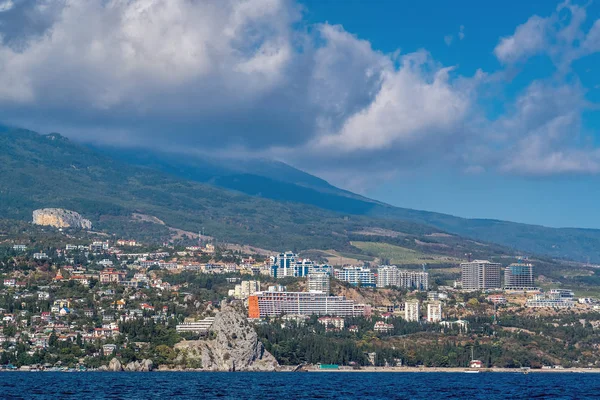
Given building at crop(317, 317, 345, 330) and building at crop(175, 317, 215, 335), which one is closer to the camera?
building at crop(175, 317, 215, 335)

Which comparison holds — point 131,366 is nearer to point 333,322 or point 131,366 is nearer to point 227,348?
point 227,348

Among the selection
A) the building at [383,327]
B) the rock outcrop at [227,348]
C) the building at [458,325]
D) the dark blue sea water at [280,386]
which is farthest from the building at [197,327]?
the building at [458,325]

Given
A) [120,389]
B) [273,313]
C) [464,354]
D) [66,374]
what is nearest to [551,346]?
[464,354]

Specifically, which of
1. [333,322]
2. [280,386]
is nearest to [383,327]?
[333,322]

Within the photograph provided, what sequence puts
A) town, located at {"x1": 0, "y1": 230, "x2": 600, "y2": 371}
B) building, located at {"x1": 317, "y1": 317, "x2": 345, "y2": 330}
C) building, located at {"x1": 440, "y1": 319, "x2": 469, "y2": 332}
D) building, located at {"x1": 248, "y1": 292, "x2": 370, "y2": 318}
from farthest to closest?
building, located at {"x1": 248, "y1": 292, "x2": 370, "y2": 318}, building, located at {"x1": 317, "y1": 317, "x2": 345, "y2": 330}, building, located at {"x1": 440, "y1": 319, "x2": 469, "y2": 332}, town, located at {"x1": 0, "y1": 230, "x2": 600, "y2": 371}

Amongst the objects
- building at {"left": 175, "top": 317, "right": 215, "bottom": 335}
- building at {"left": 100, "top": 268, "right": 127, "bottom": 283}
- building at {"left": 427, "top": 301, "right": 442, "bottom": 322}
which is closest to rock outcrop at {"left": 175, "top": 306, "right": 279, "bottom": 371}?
building at {"left": 175, "top": 317, "right": 215, "bottom": 335}

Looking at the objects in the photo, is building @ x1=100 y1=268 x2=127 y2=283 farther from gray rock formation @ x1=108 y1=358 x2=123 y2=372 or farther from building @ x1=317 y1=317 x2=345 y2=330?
gray rock formation @ x1=108 y1=358 x2=123 y2=372
